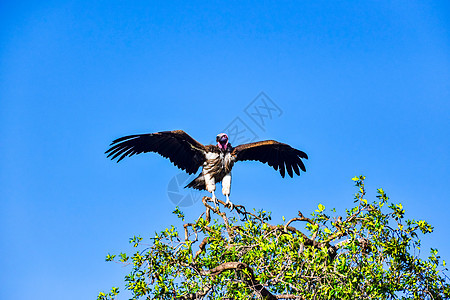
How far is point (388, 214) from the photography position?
6191 millimetres

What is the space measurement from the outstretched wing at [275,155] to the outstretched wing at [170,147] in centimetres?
82

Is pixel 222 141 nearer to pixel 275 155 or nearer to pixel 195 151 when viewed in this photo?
pixel 195 151

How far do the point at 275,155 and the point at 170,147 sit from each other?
2.17 m

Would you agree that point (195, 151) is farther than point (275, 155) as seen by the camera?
No

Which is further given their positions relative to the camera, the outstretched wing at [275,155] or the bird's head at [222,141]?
the outstretched wing at [275,155]

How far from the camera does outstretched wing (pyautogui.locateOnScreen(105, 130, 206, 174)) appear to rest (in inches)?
358

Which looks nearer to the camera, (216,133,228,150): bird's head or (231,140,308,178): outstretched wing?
(216,133,228,150): bird's head

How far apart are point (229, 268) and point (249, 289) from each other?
333 mm

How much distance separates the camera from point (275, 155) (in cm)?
1031

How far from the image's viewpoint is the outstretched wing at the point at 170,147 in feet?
29.8

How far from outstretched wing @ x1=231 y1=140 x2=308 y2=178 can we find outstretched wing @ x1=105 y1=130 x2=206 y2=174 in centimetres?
82

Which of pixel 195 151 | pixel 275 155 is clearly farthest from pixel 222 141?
pixel 275 155

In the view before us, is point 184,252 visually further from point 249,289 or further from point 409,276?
point 409,276

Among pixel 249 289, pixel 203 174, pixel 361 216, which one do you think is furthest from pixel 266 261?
pixel 203 174
